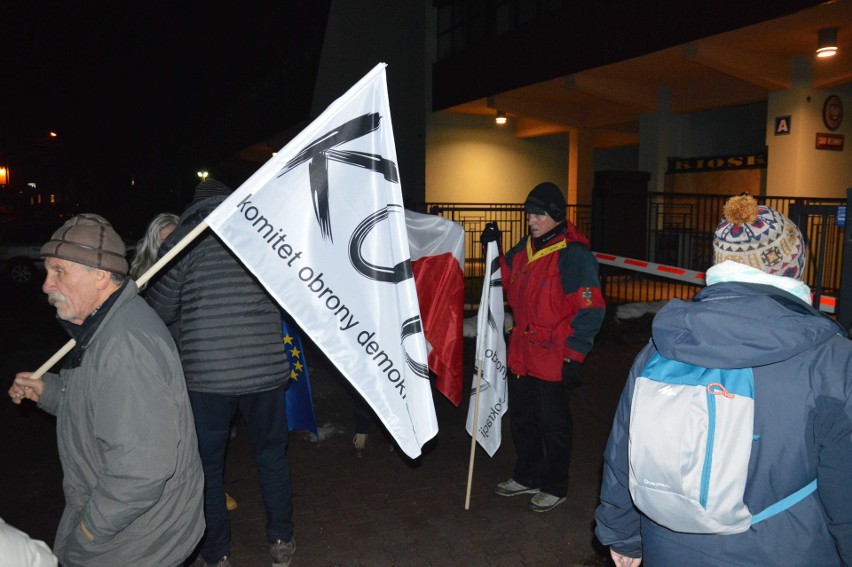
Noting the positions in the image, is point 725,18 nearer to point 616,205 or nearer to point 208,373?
point 616,205

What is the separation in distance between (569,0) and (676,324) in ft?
43.3

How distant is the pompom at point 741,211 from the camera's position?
2047 mm

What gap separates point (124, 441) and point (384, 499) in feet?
9.57

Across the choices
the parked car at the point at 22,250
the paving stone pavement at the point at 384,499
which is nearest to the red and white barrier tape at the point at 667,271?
the paving stone pavement at the point at 384,499

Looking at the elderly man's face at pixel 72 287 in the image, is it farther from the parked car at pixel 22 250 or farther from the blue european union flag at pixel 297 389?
the parked car at pixel 22 250

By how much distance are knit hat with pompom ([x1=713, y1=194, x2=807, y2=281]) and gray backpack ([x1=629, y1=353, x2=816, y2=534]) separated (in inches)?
14.9

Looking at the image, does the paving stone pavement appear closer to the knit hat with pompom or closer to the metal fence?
the knit hat with pompom

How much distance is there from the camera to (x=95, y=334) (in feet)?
7.30

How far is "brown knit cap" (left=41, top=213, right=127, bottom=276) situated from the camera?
2.26 meters

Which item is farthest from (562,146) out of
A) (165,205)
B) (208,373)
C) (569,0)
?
(165,205)

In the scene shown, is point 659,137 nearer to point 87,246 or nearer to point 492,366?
point 492,366

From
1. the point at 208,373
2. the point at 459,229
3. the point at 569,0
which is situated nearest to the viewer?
the point at 208,373

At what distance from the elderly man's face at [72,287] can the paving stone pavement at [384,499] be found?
2.23 metres

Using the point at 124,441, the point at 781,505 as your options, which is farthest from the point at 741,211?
the point at 124,441
